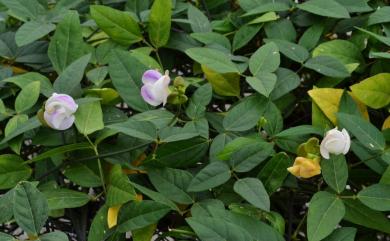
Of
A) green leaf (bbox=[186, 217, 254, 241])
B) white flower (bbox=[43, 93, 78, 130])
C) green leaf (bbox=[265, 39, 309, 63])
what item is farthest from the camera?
green leaf (bbox=[265, 39, 309, 63])

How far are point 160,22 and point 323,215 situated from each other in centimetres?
37

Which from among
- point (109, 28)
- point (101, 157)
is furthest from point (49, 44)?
point (101, 157)

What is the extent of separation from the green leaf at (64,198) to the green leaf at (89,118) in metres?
0.07

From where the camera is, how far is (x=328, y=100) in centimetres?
81

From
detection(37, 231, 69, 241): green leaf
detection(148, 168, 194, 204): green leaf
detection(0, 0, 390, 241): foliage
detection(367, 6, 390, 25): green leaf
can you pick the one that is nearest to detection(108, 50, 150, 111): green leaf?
detection(0, 0, 390, 241): foliage

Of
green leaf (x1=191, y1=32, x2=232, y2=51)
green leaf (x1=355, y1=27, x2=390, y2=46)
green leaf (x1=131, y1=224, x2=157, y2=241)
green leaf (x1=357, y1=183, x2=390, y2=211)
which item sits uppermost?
green leaf (x1=355, y1=27, x2=390, y2=46)

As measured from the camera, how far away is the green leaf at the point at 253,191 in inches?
27.4

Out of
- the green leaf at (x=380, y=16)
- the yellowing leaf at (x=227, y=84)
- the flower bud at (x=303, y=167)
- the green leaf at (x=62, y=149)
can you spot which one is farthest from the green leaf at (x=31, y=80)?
the green leaf at (x=380, y=16)

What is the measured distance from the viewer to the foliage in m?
0.72

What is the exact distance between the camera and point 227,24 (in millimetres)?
973

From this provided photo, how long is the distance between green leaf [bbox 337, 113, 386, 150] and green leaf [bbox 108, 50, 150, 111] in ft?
0.79

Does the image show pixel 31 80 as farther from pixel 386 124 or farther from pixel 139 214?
pixel 386 124

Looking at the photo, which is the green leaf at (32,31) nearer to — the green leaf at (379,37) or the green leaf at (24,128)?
the green leaf at (24,128)

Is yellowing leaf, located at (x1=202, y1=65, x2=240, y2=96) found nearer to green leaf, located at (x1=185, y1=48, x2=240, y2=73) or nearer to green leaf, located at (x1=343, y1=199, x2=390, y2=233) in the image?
green leaf, located at (x1=185, y1=48, x2=240, y2=73)
